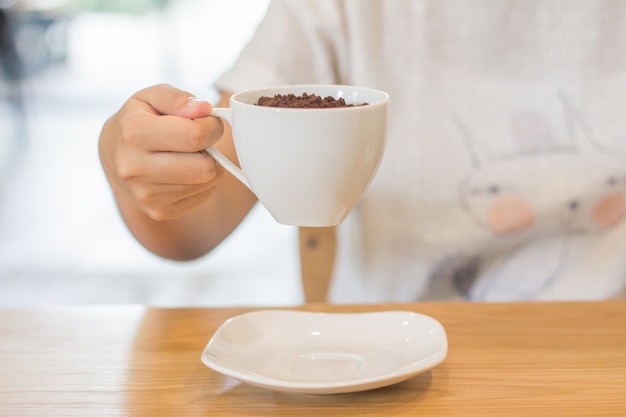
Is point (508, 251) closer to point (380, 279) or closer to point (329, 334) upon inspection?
point (380, 279)

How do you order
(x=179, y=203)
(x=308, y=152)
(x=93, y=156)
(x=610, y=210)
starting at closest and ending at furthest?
(x=308, y=152), (x=179, y=203), (x=610, y=210), (x=93, y=156)

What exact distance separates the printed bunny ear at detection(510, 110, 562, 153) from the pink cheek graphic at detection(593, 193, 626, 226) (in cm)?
11

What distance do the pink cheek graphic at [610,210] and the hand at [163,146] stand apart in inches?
22.0

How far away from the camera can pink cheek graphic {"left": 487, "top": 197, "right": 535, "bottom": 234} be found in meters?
0.89

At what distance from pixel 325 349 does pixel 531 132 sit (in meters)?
0.48

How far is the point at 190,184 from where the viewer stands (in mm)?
550

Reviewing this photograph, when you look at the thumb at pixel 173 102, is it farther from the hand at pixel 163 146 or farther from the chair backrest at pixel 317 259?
the chair backrest at pixel 317 259

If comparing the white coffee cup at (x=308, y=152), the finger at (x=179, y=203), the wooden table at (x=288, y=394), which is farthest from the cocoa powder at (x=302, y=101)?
the wooden table at (x=288, y=394)

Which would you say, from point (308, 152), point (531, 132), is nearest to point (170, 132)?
point (308, 152)

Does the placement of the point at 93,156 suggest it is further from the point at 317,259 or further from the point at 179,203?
the point at 179,203

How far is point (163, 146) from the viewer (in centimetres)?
52

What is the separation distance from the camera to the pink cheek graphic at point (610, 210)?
2.87 feet

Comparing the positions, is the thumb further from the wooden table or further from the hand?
the wooden table

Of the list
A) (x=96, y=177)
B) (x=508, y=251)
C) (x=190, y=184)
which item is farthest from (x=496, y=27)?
(x=96, y=177)
